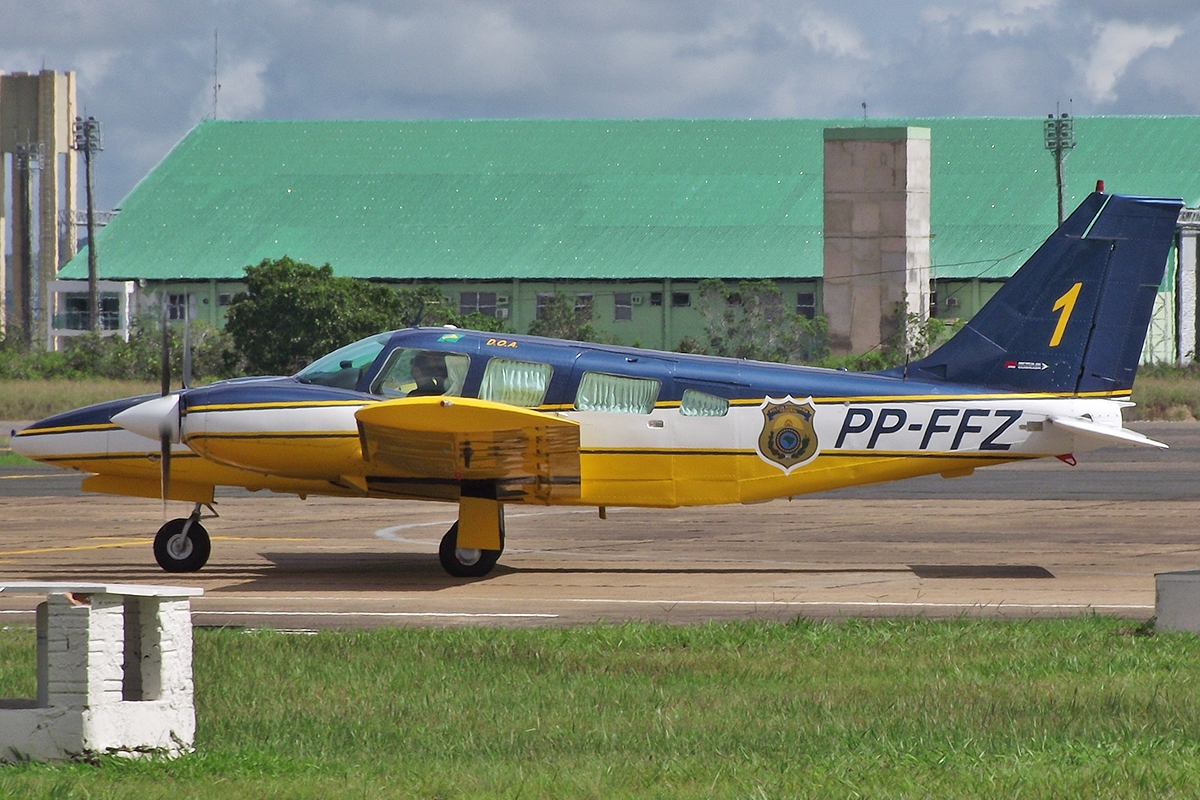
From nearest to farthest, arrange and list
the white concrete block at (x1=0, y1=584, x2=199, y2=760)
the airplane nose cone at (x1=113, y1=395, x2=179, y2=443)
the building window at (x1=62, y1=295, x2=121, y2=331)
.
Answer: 1. the white concrete block at (x1=0, y1=584, x2=199, y2=760)
2. the airplane nose cone at (x1=113, y1=395, x2=179, y2=443)
3. the building window at (x1=62, y1=295, x2=121, y2=331)

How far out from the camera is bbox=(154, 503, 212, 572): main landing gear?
54.2ft

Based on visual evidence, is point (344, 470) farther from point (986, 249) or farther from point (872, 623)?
point (986, 249)

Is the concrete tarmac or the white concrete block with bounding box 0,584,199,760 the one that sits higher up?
the white concrete block with bounding box 0,584,199,760

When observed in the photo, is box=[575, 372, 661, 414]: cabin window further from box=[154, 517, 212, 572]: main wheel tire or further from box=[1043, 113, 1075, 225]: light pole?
box=[1043, 113, 1075, 225]: light pole

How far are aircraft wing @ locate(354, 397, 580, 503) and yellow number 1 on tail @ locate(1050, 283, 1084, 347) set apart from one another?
5.41 metres

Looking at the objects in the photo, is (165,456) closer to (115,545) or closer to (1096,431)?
(115,545)

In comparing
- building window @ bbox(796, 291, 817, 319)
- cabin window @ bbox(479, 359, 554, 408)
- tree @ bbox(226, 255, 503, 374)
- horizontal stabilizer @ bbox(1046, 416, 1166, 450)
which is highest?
building window @ bbox(796, 291, 817, 319)

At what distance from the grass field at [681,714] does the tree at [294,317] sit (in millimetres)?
40902

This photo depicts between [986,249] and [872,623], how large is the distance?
58157mm

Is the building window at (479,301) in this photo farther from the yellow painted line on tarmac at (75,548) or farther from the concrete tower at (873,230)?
the yellow painted line on tarmac at (75,548)

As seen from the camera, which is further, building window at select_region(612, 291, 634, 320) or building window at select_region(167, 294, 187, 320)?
building window at select_region(167, 294, 187, 320)

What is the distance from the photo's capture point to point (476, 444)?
50.4 feet

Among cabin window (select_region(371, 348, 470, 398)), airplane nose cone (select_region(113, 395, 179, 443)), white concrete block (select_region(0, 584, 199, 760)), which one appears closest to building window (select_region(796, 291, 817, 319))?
cabin window (select_region(371, 348, 470, 398))

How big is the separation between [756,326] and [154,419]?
49.2 metres
